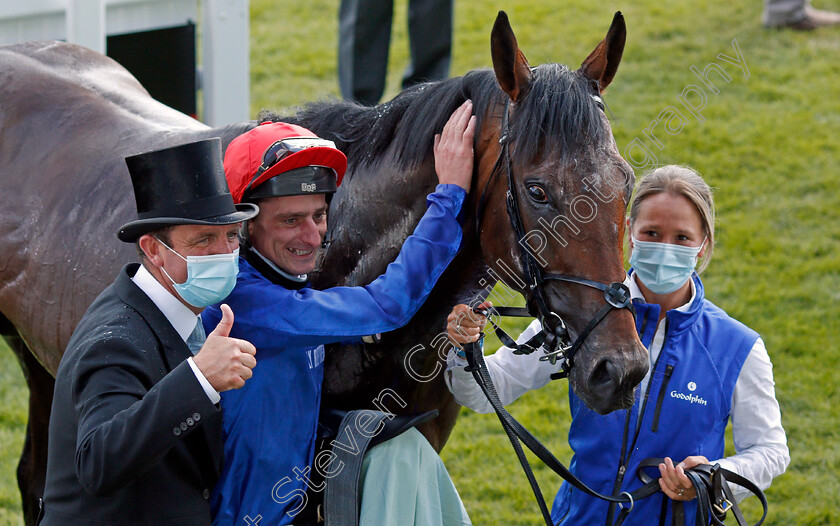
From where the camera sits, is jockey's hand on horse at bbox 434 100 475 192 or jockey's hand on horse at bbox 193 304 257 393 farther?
jockey's hand on horse at bbox 434 100 475 192

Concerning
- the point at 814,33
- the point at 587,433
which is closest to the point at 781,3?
the point at 814,33

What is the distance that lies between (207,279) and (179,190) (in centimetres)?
23

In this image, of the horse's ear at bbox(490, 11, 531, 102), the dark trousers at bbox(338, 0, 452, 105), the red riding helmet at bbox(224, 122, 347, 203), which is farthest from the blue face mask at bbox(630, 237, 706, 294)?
the dark trousers at bbox(338, 0, 452, 105)

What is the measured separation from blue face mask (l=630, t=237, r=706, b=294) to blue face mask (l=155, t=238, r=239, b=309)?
128 centimetres

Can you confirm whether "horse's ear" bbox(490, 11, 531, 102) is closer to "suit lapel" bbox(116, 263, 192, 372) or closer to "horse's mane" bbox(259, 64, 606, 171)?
"horse's mane" bbox(259, 64, 606, 171)

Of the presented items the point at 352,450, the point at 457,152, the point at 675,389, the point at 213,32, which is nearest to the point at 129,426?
the point at 352,450

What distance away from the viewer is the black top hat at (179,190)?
7.29 feet

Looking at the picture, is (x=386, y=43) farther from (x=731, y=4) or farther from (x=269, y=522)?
(x=269, y=522)

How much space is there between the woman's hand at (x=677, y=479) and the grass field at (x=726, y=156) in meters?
1.85

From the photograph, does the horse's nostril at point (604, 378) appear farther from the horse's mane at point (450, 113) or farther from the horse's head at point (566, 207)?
the horse's mane at point (450, 113)

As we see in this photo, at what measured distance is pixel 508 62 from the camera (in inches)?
97.7

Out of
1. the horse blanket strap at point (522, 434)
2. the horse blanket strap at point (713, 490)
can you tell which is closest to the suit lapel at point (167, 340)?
the horse blanket strap at point (522, 434)

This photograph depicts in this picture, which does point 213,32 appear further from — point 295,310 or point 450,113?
point 295,310

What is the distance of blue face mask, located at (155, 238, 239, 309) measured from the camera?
2195 mm
